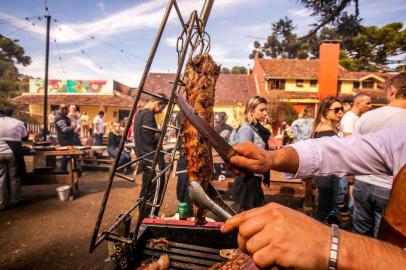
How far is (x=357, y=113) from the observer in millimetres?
5141

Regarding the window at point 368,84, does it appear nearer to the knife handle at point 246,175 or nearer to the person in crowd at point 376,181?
the person in crowd at point 376,181

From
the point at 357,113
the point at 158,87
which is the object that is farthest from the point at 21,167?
the point at 158,87

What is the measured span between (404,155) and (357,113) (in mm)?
4231

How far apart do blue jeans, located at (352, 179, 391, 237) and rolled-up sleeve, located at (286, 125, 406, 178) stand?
150cm

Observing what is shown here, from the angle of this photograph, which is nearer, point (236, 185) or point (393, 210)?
point (393, 210)

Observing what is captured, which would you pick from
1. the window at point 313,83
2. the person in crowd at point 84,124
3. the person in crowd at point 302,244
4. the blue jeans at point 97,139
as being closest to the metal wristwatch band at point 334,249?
the person in crowd at point 302,244

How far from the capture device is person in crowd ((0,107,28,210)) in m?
5.65

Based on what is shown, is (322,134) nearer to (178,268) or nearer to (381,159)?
(381,159)

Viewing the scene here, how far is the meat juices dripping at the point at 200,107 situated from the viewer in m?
1.94

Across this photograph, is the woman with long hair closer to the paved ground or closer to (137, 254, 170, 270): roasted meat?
the paved ground

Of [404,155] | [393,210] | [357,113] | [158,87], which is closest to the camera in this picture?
[393,210]

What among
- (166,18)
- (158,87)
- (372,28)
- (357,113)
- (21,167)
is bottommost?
(21,167)

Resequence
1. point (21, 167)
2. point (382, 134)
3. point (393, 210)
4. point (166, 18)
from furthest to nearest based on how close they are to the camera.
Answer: point (21, 167), point (166, 18), point (382, 134), point (393, 210)

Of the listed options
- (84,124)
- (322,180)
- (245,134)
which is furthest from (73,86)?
(322,180)
